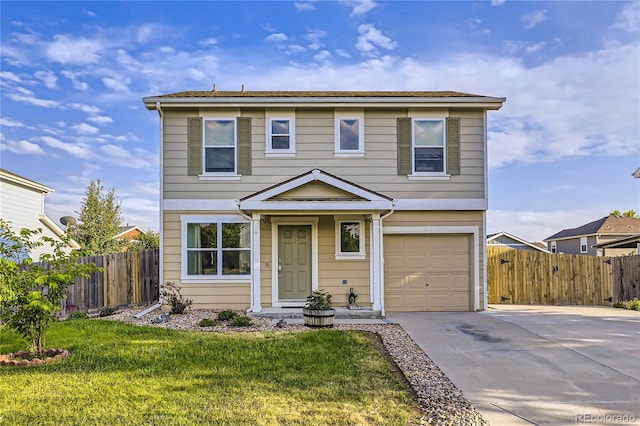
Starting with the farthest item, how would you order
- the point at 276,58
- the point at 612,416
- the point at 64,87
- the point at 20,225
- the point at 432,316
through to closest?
the point at 20,225, the point at 64,87, the point at 276,58, the point at 432,316, the point at 612,416

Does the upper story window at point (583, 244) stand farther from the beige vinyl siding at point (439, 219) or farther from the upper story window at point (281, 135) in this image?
the upper story window at point (281, 135)

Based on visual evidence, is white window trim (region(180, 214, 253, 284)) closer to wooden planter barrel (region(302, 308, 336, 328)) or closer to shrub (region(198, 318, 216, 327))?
shrub (region(198, 318, 216, 327))

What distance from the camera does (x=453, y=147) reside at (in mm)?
10812

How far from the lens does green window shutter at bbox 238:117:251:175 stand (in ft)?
35.1

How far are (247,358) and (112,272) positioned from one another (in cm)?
683

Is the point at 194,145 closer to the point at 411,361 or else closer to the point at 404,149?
the point at 404,149

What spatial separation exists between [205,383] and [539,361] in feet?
15.2

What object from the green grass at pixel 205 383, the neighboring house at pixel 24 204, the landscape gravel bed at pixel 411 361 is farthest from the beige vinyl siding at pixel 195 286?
the neighboring house at pixel 24 204

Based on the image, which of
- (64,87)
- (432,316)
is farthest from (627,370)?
(64,87)

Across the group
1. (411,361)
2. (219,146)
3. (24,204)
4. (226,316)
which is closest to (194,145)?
(219,146)

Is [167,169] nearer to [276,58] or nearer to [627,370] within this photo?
[276,58]

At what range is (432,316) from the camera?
985 cm

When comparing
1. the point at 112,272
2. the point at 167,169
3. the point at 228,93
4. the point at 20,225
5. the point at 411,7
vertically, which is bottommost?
the point at 112,272

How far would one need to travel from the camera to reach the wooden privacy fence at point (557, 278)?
39.7 ft
